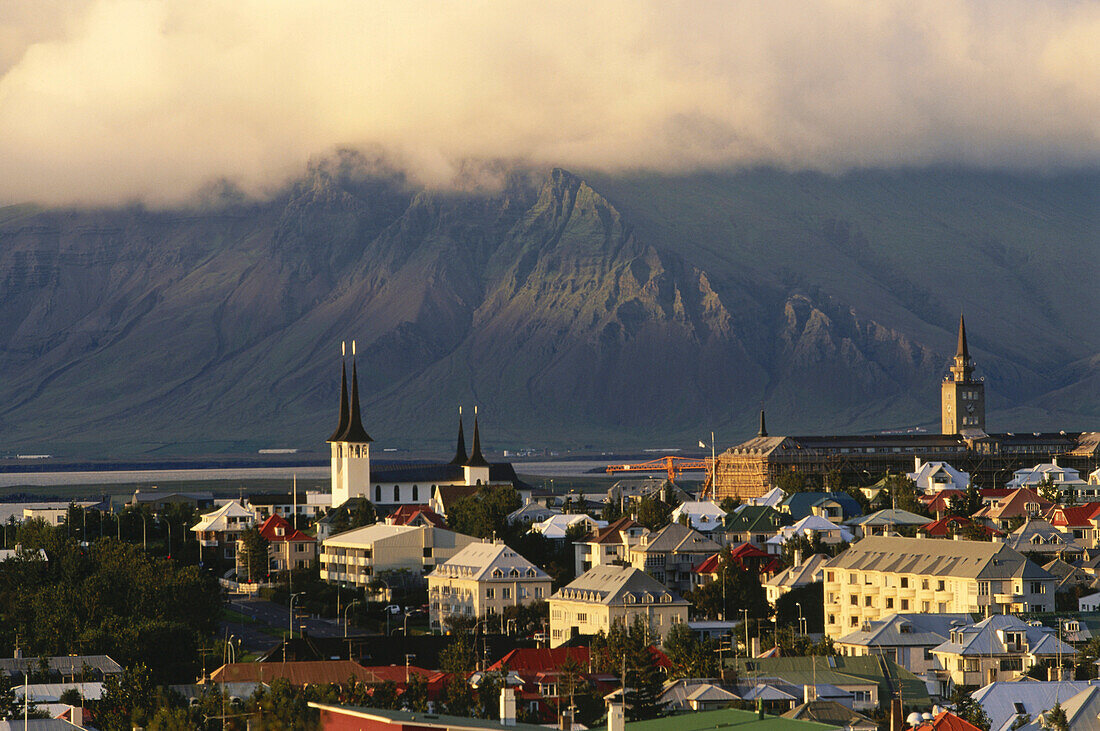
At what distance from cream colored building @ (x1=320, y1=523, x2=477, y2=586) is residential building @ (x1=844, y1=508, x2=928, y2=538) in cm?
2924

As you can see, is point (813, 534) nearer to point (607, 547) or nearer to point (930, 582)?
point (607, 547)

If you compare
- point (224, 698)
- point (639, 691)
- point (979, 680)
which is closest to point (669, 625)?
point (979, 680)

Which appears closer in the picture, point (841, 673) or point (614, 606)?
point (841, 673)

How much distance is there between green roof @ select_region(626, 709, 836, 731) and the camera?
5966 centimetres

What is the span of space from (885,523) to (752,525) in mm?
11382

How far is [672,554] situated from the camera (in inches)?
5640

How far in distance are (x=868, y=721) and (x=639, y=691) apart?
9214 millimetres

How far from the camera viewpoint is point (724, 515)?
172 m

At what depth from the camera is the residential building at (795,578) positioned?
423 ft

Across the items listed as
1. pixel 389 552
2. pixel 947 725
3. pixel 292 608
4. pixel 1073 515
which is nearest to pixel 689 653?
pixel 947 725

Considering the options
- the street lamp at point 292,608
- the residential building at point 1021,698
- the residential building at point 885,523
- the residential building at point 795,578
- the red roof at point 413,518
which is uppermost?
the red roof at point 413,518

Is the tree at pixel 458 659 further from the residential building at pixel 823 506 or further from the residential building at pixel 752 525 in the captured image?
the residential building at pixel 823 506

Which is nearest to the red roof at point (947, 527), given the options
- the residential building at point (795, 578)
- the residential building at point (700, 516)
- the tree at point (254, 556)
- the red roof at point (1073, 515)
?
the red roof at point (1073, 515)

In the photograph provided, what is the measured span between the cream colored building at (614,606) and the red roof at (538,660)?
47.2 ft
